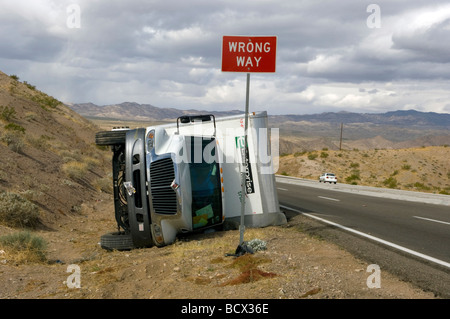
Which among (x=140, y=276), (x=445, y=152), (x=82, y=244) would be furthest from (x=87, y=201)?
(x=445, y=152)

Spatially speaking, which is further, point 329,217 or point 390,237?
point 329,217

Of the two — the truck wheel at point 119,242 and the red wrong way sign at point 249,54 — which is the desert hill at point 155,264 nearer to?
the truck wheel at point 119,242

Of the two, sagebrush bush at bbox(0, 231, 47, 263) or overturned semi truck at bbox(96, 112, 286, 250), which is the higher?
overturned semi truck at bbox(96, 112, 286, 250)

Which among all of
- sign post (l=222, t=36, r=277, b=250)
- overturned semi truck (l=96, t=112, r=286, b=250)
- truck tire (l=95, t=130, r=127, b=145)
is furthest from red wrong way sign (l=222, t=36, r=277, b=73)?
truck tire (l=95, t=130, r=127, b=145)

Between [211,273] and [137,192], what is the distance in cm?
300

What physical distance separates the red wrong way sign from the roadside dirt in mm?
3107

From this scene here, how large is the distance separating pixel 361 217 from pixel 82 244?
7.90m

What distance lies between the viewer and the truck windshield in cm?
927

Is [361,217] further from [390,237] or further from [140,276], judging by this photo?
[140,276]

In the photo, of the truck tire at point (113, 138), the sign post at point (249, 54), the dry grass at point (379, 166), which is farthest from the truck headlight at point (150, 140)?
the dry grass at point (379, 166)

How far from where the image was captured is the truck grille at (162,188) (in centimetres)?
880

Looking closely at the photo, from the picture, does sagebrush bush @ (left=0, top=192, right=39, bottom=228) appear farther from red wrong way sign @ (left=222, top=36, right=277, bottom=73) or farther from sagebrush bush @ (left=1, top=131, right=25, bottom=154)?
red wrong way sign @ (left=222, top=36, right=277, bottom=73)

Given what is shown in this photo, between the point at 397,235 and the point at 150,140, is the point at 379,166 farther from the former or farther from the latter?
the point at 150,140
